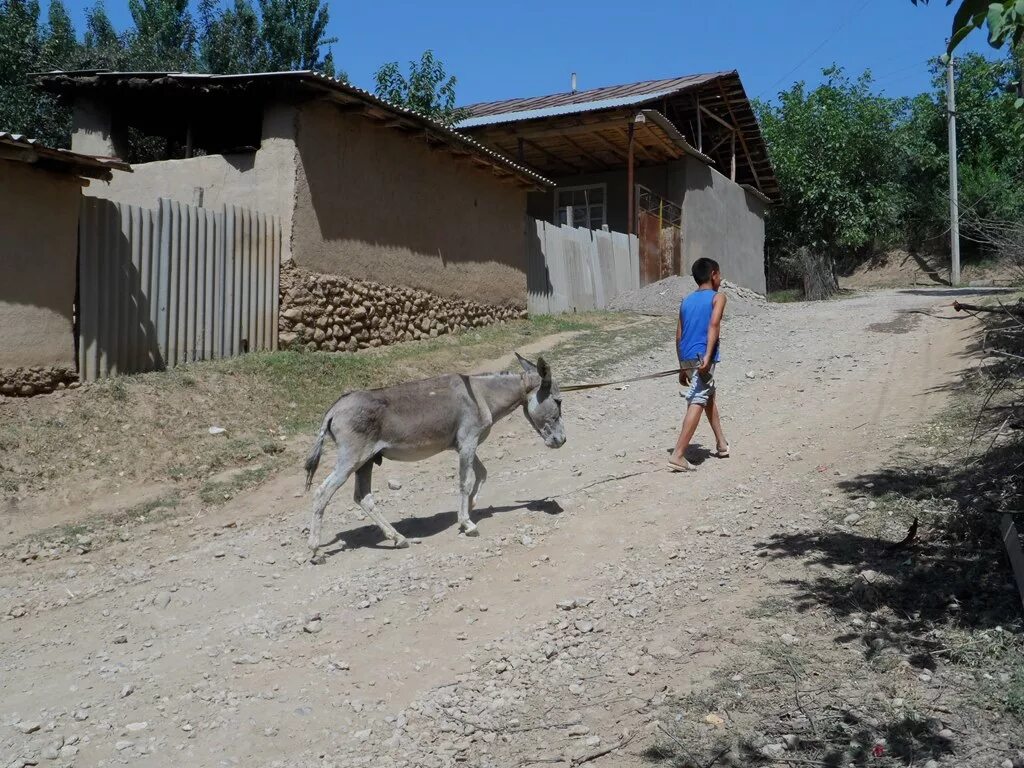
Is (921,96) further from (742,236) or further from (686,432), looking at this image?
(686,432)

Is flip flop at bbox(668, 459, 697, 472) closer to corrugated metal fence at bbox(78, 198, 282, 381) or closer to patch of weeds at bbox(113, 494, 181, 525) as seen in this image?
patch of weeds at bbox(113, 494, 181, 525)

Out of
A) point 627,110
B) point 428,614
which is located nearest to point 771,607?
point 428,614

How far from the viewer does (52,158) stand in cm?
974

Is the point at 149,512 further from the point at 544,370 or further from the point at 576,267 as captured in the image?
the point at 576,267

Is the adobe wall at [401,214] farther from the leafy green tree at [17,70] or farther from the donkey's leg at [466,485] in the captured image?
the leafy green tree at [17,70]

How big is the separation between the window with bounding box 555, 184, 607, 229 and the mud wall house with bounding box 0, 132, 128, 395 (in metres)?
15.3

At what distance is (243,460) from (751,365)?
292 inches

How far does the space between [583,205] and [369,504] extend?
18.4 meters

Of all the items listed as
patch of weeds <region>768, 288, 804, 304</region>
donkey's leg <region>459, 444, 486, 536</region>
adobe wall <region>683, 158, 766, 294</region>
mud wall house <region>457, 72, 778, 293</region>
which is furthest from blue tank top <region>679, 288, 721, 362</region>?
patch of weeds <region>768, 288, 804, 304</region>

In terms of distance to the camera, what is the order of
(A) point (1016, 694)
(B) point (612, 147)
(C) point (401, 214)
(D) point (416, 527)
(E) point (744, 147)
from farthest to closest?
(E) point (744, 147) → (B) point (612, 147) → (C) point (401, 214) → (D) point (416, 527) → (A) point (1016, 694)

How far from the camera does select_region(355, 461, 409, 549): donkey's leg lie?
6.84 m

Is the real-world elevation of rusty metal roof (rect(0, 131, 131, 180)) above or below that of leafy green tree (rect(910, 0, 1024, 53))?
above

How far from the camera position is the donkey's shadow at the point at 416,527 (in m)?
7.03

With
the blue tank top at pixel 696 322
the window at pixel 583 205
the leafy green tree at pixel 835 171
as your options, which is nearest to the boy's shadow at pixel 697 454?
the blue tank top at pixel 696 322
